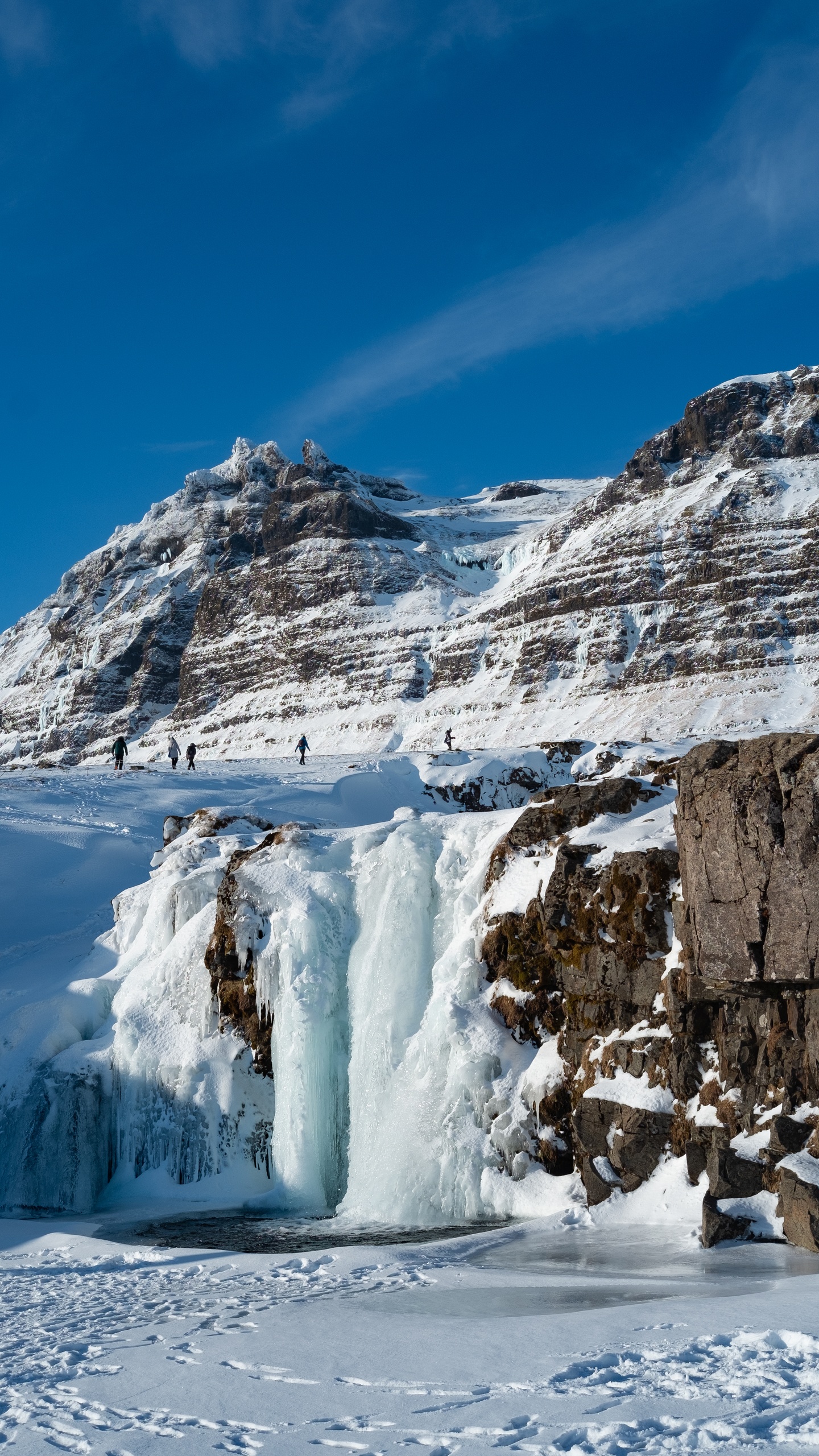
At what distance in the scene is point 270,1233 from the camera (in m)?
13.8

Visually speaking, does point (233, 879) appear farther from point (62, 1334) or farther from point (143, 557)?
point (143, 557)

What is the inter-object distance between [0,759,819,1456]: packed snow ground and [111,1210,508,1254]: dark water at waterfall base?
0.41m

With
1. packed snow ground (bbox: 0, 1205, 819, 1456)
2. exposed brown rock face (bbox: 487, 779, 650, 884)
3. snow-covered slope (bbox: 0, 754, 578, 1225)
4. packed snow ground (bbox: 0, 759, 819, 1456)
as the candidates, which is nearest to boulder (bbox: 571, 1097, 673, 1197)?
packed snow ground (bbox: 0, 759, 819, 1456)

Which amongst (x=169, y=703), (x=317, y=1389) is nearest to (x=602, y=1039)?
(x=317, y=1389)

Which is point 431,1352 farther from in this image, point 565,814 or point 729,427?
point 729,427

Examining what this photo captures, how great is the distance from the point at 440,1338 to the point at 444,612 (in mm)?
115252

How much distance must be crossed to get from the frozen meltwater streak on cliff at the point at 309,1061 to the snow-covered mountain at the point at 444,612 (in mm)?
56700

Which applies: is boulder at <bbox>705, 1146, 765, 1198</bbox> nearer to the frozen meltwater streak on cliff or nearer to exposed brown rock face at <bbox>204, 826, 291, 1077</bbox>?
the frozen meltwater streak on cliff

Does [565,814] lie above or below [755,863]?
above

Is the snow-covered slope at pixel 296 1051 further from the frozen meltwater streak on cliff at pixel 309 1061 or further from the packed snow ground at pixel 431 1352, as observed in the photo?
the packed snow ground at pixel 431 1352

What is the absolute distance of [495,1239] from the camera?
11938 mm

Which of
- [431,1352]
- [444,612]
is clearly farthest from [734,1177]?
[444,612]

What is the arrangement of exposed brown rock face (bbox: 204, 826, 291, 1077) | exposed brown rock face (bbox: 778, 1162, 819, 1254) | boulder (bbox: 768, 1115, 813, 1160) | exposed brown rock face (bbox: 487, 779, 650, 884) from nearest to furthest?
1. exposed brown rock face (bbox: 778, 1162, 819, 1254)
2. boulder (bbox: 768, 1115, 813, 1160)
3. exposed brown rock face (bbox: 487, 779, 650, 884)
4. exposed brown rock face (bbox: 204, 826, 291, 1077)

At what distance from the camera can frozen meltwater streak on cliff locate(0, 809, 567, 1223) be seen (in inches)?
570
